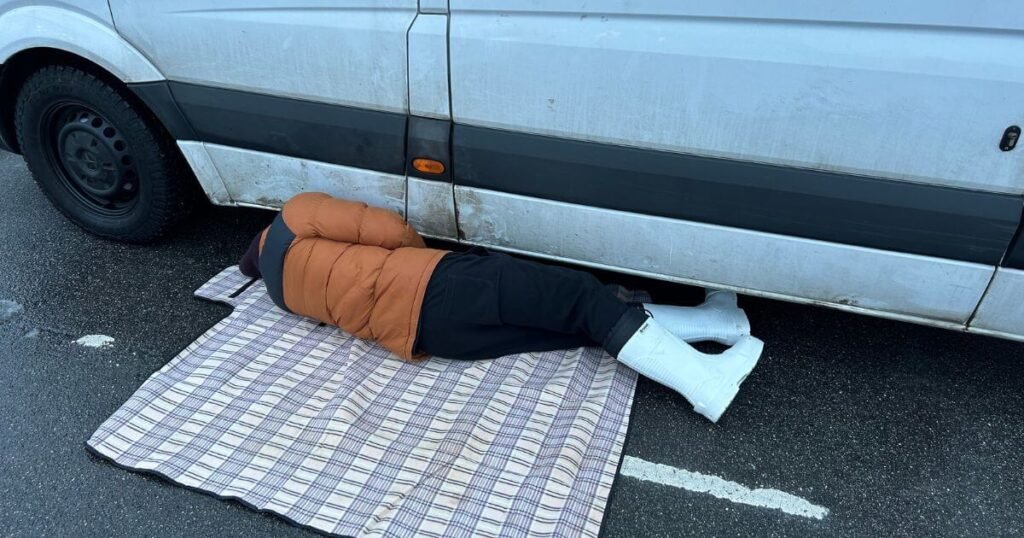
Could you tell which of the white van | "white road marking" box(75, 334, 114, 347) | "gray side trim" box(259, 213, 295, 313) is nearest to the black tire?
the white van

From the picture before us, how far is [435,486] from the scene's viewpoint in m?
2.08

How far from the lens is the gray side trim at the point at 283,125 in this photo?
2.49 metres

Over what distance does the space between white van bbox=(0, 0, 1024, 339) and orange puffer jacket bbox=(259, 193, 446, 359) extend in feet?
0.49

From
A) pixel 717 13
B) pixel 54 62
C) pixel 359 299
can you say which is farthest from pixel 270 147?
pixel 717 13

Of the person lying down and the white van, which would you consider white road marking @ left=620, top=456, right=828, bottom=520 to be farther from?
the white van

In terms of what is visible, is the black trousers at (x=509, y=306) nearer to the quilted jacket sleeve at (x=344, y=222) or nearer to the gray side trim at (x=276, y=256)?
the quilted jacket sleeve at (x=344, y=222)

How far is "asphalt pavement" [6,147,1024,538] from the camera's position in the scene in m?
2.02

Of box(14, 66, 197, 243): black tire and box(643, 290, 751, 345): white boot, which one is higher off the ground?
box(14, 66, 197, 243): black tire

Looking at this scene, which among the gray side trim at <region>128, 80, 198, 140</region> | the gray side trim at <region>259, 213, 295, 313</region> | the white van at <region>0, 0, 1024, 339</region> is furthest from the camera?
the gray side trim at <region>128, 80, 198, 140</region>

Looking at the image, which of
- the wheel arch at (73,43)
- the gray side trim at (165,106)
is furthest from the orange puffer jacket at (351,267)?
the wheel arch at (73,43)

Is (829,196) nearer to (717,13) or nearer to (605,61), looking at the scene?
(717,13)

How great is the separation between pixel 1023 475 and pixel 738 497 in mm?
877

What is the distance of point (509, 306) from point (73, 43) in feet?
6.19

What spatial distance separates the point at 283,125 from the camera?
2.58 m
